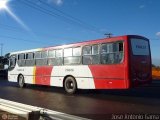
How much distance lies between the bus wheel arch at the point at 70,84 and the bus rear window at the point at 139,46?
395 cm

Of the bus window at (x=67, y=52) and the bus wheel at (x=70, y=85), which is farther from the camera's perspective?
the bus window at (x=67, y=52)

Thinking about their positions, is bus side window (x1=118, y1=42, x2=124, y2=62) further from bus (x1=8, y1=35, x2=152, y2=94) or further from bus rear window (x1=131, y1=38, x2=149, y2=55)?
bus rear window (x1=131, y1=38, x2=149, y2=55)

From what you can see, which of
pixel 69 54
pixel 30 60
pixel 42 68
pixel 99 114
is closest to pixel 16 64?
pixel 30 60

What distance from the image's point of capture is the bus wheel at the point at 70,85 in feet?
53.9

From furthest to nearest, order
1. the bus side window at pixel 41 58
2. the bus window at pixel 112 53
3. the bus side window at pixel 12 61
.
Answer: the bus side window at pixel 12 61
the bus side window at pixel 41 58
the bus window at pixel 112 53

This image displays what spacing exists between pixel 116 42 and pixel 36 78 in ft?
25.6

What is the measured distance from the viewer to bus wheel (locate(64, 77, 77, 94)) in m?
16.4

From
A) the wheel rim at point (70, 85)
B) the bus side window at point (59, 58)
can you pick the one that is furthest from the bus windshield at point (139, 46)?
the bus side window at point (59, 58)

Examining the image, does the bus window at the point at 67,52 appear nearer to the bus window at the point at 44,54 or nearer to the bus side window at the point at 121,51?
the bus window at the point at 44,54

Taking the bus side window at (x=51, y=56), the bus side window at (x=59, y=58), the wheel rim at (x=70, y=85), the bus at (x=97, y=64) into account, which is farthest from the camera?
the bus side window at (x=51, y=56)

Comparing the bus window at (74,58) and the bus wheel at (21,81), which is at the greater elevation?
the bus window at (74,58)

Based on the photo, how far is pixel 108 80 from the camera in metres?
14.4

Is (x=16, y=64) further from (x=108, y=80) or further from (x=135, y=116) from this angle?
(x=135, y=116)

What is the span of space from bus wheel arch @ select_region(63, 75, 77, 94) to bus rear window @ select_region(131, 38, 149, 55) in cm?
395
